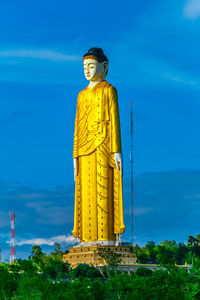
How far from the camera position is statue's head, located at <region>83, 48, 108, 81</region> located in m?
36.6

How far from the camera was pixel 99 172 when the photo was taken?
35688 mm

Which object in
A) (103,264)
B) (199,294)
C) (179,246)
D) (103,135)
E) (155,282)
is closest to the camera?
(199,294)

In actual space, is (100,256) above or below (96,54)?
below

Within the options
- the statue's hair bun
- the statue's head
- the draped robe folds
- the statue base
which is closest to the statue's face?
the statue's head

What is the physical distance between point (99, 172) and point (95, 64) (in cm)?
585

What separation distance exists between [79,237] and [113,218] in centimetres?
221

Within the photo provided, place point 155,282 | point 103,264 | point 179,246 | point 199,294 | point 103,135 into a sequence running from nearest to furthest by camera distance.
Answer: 1. point 199,294
2. point 155,282
3. point 103,264
4. point 103,135
5. point 179,246

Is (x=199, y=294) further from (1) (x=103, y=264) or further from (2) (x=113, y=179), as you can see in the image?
(2) (x=113, y=179)

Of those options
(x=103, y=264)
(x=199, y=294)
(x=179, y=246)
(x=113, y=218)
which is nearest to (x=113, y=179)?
(x=113, y=218)

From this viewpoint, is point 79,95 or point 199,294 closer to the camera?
point 199,294

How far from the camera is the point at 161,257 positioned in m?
35.8

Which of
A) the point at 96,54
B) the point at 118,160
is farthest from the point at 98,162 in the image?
the point at 96,54

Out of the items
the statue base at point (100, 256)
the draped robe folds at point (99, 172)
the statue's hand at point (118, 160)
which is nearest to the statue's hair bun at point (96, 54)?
→ the draped robe folds at point (99, 172)

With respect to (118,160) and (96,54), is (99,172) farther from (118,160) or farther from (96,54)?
(96,54)
